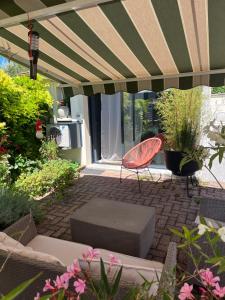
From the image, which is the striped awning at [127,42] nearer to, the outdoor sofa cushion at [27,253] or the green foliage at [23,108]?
the green foliage at [23,108]

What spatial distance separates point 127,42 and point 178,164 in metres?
2.91

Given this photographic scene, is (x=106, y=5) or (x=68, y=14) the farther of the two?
(x=68, y=14)

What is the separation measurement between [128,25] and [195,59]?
5.49 feet

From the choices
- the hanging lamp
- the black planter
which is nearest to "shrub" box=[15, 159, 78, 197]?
the black planter

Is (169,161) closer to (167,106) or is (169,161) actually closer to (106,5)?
(167,106)

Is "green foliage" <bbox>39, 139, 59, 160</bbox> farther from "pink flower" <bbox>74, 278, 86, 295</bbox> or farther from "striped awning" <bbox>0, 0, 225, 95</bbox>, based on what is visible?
"pink flower" <bbox>74, 278, 86, 295</bbox>

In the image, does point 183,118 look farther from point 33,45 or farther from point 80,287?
point 80,287

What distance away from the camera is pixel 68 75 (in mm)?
5465

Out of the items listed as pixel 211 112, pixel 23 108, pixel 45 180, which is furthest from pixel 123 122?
pixel 45 180

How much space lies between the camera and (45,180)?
217 inches

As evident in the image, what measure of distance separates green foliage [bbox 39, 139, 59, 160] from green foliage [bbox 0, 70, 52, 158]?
0.15m

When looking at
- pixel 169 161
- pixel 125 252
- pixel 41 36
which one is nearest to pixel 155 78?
pixel 169 161

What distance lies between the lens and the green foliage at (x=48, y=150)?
6.68 metres

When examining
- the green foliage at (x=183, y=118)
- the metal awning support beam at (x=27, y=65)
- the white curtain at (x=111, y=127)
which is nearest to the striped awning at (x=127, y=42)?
the metal awning support beam at (x=27, y=65)
